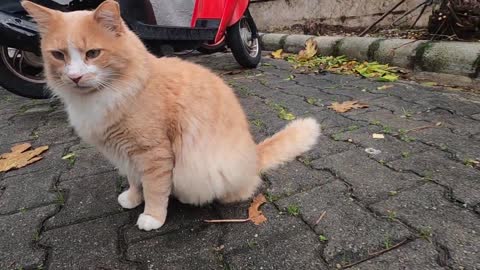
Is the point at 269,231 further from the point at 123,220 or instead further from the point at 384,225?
the point at 123,220

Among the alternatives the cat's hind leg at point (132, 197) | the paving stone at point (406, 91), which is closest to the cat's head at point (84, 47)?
the cat's hind leg at point (132, 197)

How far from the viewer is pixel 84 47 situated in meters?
1.41

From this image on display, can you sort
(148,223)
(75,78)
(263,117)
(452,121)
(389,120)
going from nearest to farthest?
1. (75,78)
2. (148,223)
3. (452,121)
4. (389,120)
5. (263,117)

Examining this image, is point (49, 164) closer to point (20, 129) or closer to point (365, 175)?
point (20, 129)

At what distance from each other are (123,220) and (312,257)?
88 centimetres

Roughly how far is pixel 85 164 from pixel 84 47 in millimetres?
1075

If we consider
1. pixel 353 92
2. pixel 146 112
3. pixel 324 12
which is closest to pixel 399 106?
pixel 353 92

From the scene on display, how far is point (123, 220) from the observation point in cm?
170

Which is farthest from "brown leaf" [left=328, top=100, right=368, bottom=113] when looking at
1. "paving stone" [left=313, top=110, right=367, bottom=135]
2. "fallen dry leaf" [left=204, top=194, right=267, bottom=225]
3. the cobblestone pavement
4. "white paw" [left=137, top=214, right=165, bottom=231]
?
"white paw" [left=137, top=214, right=165, bottom=231]

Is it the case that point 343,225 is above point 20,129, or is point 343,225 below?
above

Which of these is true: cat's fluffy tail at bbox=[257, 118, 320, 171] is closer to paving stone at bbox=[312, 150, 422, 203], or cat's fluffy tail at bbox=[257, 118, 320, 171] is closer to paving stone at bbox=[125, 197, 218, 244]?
paving stone at bbox=[312, 150, 422, 203]

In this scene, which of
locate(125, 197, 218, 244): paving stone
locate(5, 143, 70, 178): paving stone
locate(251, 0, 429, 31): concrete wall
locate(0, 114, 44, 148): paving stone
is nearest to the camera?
locate(125, 197, 218, 244): paving stone

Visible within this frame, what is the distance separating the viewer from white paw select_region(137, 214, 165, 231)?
1597 millimetres

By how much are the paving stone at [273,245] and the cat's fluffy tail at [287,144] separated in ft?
1.33
